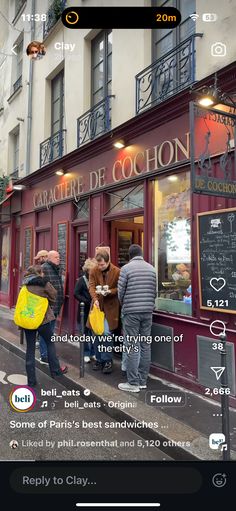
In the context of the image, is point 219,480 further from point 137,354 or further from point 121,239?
point 121,239

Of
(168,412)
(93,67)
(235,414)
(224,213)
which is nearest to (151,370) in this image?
(235,414)

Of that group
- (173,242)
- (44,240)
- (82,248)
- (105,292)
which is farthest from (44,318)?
(44,240)

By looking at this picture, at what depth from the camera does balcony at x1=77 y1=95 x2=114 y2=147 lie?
5949 mm

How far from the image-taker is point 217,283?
13.3 ft

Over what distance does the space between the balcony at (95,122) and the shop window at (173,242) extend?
1.62 metres

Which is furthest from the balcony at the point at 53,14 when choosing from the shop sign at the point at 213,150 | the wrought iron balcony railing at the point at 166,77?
the wrought iron balcony railing at the point at 166,77

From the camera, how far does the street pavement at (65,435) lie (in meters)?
1.58

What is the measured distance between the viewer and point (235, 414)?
3.35 m

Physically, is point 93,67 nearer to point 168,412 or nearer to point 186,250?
point 186,250

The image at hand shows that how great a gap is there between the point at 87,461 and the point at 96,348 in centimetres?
264

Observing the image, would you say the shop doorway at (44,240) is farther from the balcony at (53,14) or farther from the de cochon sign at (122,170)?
the balcony at (53,14)

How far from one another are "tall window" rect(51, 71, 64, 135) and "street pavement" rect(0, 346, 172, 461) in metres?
4.03

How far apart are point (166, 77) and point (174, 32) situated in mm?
886

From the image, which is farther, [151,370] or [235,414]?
[151,370]
